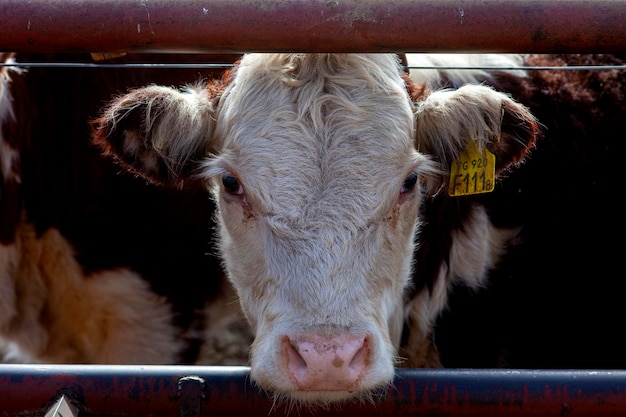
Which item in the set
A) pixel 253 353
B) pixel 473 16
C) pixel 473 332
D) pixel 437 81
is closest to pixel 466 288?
pixel 473 332

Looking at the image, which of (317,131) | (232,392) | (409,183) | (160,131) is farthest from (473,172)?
(232,392)

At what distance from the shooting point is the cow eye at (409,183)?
2.49 m

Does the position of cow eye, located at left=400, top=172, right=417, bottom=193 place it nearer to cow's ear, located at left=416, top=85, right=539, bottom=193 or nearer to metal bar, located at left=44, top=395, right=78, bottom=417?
cow's ear, located at left=416, top=85, right=539, bottom=193

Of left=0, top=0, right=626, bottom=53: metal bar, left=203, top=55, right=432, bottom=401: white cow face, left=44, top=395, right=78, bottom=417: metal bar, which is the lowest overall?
left=44, top=395, right=78, bottom=417: metal bar

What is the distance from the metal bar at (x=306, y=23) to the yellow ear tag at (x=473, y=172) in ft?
2.79

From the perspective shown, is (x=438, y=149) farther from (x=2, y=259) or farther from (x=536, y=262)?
(x=2, y=259)

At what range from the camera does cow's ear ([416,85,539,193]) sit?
2.66 metres

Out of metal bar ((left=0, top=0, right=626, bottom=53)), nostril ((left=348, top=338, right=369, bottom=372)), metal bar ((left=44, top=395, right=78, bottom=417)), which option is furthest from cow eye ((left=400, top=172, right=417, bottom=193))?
metal bar ((left=44, top=395, right=78, bottom=417))

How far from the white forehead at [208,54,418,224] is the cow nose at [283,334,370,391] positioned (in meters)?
0.39

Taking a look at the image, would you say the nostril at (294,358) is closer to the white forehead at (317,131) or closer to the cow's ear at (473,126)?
the white forehead at (317,131)

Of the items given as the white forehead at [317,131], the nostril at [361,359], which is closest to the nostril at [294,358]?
the nostril at [361,359]

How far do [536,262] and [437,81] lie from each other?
915 mm

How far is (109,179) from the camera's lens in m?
3.64

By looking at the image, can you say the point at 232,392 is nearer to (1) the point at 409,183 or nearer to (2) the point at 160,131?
(1) the point at 409,183
